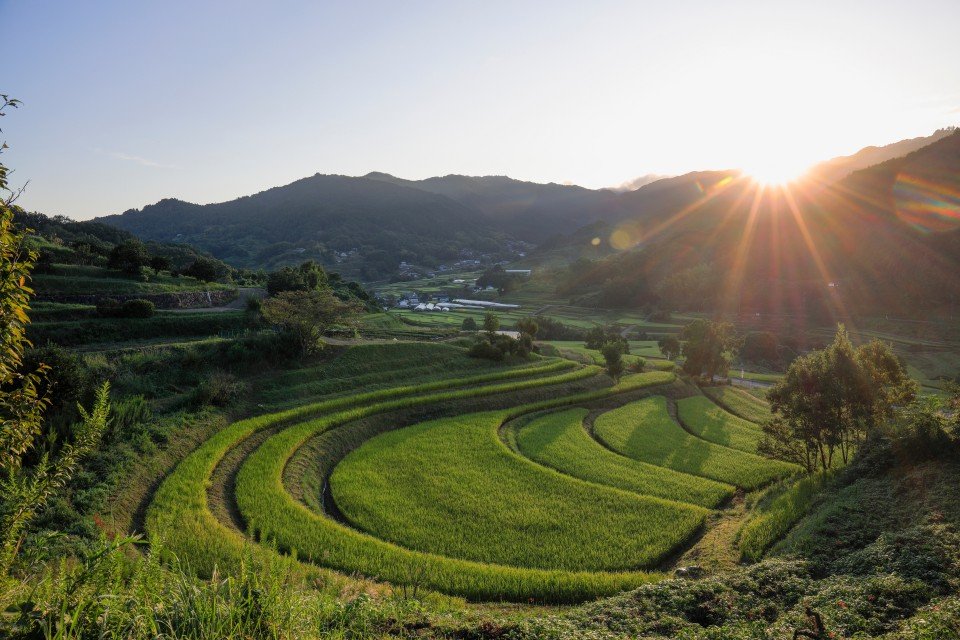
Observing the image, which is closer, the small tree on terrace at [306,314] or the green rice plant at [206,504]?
the green rice plant at [206,504]

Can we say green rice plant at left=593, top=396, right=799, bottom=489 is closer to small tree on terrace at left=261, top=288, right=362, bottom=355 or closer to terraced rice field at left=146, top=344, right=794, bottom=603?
terraced rice field at left=146, top=344, right=794, bottom=603

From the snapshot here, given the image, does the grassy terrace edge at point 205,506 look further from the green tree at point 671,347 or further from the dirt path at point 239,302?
the green tree at point 671,347

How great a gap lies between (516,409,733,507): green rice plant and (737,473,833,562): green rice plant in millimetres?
2817

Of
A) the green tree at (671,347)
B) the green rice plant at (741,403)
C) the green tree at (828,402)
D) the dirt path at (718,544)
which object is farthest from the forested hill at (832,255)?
the dirt path at (718,544)

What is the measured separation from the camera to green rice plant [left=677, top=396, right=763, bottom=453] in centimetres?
3256

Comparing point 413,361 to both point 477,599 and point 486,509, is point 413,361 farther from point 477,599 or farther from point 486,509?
point 477,599

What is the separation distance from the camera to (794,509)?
1808cm

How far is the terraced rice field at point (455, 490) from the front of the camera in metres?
15.2

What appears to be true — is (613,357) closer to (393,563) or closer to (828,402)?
(828,402)

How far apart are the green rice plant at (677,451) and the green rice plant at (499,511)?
21.4ft

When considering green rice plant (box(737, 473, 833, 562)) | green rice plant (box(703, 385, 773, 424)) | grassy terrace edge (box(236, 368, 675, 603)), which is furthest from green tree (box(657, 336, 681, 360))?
grassy terrace edge (box(236, 368, 675, 603))

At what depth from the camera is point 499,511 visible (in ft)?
64.6

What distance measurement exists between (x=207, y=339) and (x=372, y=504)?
77.7ft

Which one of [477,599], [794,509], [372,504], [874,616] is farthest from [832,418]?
[372,504]
